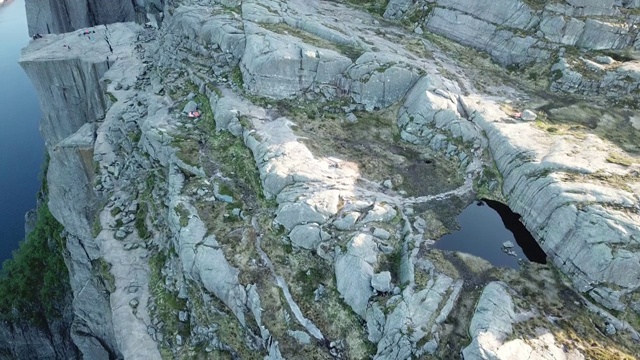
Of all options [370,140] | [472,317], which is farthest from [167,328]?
[370,140]

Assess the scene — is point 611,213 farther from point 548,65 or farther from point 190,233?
point 190,233

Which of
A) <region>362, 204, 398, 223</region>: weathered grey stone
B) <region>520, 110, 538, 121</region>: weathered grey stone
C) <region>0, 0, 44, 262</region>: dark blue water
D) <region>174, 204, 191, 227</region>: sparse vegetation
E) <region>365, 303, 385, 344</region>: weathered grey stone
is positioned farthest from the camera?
<region>0, 0, 44, 262</region>: dark blue water

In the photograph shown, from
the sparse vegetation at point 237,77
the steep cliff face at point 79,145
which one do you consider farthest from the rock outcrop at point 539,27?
the steep cliff face at point 79,145

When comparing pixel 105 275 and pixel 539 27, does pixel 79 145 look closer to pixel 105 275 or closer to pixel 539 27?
Result: pixel 105 275

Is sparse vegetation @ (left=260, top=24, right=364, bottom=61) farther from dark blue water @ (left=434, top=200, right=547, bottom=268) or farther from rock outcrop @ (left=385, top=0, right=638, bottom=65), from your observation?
dark blue water @ (left=434, top=200, right=547, bottom=268)

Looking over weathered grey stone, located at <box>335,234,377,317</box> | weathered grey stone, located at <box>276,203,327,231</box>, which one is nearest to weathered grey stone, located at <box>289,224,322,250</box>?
weathered grey stone, located at <box>276,203,327,231</box>

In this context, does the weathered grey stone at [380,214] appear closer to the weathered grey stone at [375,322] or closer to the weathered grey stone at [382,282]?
the weathered grey stone at [382,282]

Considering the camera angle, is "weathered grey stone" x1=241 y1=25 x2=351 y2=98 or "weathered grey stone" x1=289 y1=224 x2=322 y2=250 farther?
"weathered grey stone" x1=241 y1=25 x2=351 y2=98

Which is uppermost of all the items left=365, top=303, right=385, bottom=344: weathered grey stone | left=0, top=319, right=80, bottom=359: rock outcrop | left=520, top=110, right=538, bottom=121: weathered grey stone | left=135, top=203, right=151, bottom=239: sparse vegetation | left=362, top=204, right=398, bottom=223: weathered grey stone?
left=520, top=110, right=538, bottom=121: weathered grey stone
